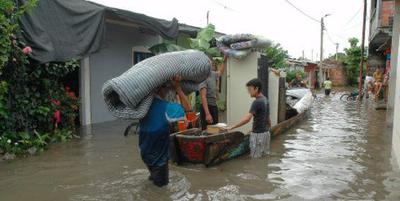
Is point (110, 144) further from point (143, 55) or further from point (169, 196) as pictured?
point (143, 55)

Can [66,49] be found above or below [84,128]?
above

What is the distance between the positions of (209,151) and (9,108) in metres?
3.99

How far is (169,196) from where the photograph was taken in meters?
5.40

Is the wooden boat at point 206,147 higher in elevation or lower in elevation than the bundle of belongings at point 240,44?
lower

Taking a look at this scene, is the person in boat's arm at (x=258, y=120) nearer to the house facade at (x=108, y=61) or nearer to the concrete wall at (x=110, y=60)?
the house facade at (x=108, y=61)

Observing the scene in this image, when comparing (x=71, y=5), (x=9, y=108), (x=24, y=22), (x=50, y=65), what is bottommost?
(x=9, y=108)

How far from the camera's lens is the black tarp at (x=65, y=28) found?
8016 millimetres

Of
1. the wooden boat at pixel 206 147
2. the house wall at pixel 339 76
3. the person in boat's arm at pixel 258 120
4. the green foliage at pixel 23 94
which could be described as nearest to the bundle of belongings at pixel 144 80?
the wooden boat at pixel 206 147

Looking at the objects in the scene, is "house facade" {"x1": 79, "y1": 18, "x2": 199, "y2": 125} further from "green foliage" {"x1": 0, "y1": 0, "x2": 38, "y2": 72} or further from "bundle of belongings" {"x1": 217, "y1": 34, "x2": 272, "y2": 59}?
"bundle of belongings" {"x1": 217, "y1": 34, "x2": 272, "y2": 59}

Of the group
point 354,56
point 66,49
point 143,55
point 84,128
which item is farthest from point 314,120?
point 354,56

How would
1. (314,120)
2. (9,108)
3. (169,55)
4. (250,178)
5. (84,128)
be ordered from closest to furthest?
1. (169,55)
2. (250,178)
3. (9,108)
4. (84,128)
5. (314,120)

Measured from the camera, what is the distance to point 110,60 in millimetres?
12414

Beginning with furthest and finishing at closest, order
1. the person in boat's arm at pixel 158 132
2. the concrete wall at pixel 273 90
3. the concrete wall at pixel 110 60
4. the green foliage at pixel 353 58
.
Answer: the green foliage at pixel 353 58, the concrete wall at pixel 110 60, the concrete wall at pixel 273 90, the person in boat's arm at pixel 158 132

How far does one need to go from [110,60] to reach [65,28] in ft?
11.8
